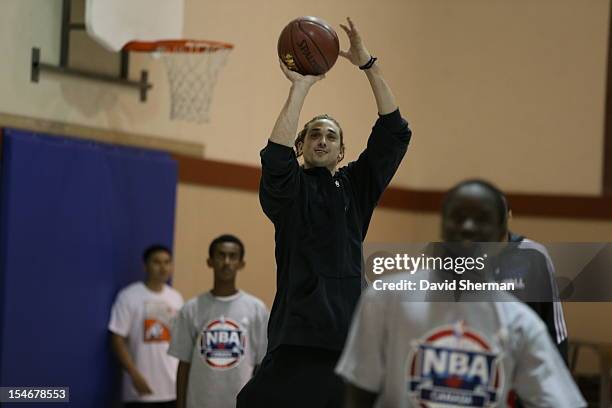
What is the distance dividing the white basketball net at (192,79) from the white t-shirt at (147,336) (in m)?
1.44

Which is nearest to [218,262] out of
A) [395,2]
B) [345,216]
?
[345,216]

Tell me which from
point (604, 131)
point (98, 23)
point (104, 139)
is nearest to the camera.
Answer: point (98, 23)

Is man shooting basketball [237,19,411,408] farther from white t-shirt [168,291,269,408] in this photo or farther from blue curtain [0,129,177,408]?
blue curtain [0,129,177,408]

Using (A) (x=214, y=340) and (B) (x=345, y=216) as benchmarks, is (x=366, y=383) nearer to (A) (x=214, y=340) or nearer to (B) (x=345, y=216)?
(B) (x=345, y=216)

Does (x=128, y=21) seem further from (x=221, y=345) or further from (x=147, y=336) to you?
(x=221, y=345)

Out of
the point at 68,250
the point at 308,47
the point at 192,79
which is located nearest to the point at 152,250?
the point at 68,250

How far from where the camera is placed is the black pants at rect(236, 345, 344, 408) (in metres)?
4.28

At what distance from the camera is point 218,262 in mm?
6984

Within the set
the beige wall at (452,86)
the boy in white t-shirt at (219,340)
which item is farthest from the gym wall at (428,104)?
the boy in white t-shirt at (219,340)

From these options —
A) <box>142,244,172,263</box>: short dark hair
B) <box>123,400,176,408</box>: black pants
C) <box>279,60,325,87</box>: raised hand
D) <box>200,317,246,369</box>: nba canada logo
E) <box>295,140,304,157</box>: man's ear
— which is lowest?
<box>123,400,176,408</box>: black pants

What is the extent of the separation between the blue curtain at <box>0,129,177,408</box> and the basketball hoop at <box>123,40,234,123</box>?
503 mm

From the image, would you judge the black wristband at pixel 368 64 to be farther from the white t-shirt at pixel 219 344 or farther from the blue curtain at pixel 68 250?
the blue curtain at pixel 68 250

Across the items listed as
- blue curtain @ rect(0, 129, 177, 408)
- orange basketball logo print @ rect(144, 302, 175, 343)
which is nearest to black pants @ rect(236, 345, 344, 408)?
blue curtain @ rect(0, 129, 177, 408)

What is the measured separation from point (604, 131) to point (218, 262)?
17.5ft
